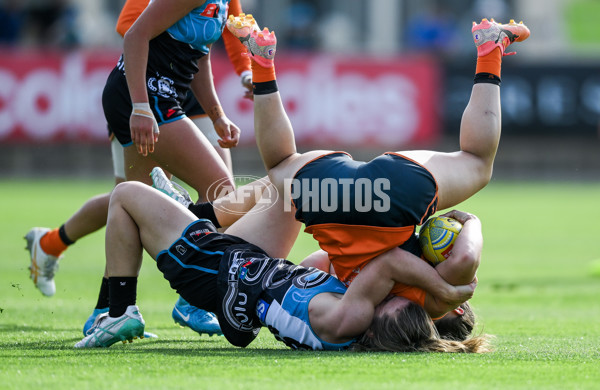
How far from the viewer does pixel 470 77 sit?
63.3 feet

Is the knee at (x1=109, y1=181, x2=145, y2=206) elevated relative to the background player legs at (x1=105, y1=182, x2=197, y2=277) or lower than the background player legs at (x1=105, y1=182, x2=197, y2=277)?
elevated

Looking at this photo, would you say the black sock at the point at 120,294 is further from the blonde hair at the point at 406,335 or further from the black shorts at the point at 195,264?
the blonde hair at the point at 406,335

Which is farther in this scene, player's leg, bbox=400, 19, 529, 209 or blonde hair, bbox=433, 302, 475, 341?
blonde hair, bbox=433, 302, 475, 341

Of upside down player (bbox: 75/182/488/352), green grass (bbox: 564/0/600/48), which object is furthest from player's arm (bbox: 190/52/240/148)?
green grass (bbox: 564/0/600/48)

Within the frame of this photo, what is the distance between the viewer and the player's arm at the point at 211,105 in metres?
5.95

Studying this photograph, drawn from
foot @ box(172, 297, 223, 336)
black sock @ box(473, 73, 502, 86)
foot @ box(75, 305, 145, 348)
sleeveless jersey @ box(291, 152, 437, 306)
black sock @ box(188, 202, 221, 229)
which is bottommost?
foot @ box(172, 297, 223, 336)

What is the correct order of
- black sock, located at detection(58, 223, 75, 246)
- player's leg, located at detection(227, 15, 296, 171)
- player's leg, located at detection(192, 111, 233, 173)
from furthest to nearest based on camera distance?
black sock, located at detection(58, 223, 75, 246) < player's leg, located at detection(192, 111, 233, 173) < player's leg, located at detection(227, 15, 296, 171)

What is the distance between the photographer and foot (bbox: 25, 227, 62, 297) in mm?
6273

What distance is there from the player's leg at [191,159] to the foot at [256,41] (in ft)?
2.55

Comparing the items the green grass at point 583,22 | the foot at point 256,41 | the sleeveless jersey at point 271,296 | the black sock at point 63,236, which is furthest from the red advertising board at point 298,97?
the green grass at point 583,22

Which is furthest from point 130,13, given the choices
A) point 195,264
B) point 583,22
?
point 583,22

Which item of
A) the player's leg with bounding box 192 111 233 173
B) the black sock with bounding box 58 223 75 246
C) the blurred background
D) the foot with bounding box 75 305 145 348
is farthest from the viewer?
the blurred background

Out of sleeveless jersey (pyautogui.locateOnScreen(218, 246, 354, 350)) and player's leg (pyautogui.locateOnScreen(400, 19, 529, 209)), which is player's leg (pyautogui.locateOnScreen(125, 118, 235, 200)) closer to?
sleeveless jersey (pyautogui.locateOnScreen(218, 246, 354, 350))

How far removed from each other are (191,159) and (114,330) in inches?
47.7
